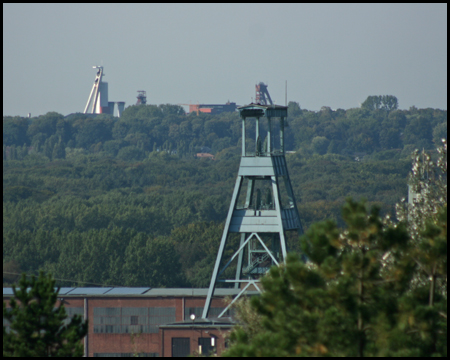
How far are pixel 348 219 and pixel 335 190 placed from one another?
104063 mm

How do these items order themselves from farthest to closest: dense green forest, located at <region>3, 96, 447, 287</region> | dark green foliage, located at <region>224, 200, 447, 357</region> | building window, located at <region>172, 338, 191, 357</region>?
dense green forest, located at <region>3, 96, 447, 287</region>, building window, located at <region>172, 338, 191, 357</region>, dark green foliage, located at <region>224, 200, 447, 357</region>

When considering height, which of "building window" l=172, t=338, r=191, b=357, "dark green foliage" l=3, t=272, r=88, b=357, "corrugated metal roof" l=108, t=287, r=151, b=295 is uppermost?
"dark green foliage" l=3, t=272, r=88, b=357

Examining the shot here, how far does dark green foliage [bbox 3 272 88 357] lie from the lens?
22.3m

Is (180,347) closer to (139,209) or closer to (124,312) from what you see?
(124,312)

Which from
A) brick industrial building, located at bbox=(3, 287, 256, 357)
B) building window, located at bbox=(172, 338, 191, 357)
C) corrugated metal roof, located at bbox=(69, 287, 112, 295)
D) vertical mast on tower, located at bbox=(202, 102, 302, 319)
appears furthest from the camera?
corrugated metal roof, located at bbox=(69, 287, 112, 295)

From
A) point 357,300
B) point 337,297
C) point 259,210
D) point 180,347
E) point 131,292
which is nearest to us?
point 337,297

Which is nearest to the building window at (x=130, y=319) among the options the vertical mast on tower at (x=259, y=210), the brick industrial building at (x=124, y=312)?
the brick industrial building at (x=124, y=312)

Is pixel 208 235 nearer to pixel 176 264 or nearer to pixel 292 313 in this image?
pixel 176 264

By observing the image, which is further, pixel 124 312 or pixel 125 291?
pixel 125 291

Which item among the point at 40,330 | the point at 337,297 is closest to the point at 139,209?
the point at 40,330

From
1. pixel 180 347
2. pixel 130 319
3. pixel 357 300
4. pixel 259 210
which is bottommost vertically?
pixel 180 347

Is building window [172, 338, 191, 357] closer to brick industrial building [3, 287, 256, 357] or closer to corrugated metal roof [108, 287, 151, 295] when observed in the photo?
brick industrial building [3, 287, 256, 357]

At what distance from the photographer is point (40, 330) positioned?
22.7 m

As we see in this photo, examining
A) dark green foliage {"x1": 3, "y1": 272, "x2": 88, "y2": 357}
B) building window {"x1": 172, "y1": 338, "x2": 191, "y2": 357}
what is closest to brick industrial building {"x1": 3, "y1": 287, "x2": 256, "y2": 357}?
building window {"x1": 172, "y1": 338, "x2": 191, "y2": 357}
